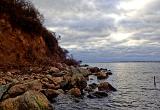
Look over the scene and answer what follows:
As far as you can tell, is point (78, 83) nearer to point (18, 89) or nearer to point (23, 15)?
point (18, 89)

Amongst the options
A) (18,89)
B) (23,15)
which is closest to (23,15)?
(23,15)

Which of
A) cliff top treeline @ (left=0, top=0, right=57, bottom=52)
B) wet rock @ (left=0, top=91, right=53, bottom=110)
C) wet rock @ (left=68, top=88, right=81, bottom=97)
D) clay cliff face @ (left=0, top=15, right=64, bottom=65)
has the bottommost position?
wet rock @ (left=68, top=88, right=81, bottom=97)

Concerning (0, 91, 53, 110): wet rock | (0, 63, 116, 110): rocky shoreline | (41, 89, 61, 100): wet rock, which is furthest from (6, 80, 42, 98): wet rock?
(0, 91, 53, 110): wet rock

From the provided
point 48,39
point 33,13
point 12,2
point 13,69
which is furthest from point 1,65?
point 48,39

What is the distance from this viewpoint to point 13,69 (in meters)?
36.2

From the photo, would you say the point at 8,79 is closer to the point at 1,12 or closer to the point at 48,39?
the point at 1,12

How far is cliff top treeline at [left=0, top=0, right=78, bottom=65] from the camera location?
39188mm

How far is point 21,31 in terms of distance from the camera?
43844 mm

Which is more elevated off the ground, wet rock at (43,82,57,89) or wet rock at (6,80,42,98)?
wet rock at (6,80,42,98)

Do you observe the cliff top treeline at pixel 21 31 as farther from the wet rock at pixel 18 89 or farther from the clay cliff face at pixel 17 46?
the wet rock at pixel 18 89

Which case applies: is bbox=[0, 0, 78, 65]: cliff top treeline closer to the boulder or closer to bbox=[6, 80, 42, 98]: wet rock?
the boulder

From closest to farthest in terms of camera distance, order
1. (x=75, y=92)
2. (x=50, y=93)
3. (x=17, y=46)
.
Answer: (x=50, y=93), (x=75, y=92), (x=17, y=46)

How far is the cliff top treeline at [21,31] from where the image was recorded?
129 ft

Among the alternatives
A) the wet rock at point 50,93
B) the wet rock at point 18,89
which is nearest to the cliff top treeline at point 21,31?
the wet rock at point 50,93
